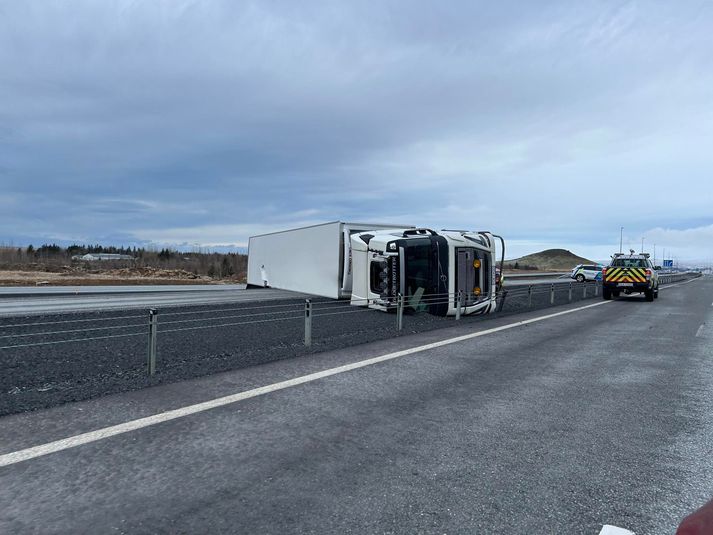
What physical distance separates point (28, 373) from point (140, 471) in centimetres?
530

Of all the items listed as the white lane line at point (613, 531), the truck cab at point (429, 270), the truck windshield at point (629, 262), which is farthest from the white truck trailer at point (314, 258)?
the white lane line at point (613, 531)

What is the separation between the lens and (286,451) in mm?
4195

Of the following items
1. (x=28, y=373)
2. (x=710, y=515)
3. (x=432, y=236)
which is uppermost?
(x=432, y=236)

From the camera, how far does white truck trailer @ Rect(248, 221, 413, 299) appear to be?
17453 millimetres

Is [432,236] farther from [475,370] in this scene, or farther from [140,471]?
[140,471]

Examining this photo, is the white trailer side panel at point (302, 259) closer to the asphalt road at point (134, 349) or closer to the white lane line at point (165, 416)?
the asphalt road at point (134, 349)

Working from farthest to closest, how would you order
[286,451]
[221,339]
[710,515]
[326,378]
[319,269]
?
[319,269] → [221,339] → [326,378] → [286,451] → [710,515]

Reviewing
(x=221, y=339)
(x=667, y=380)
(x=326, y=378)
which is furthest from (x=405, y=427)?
(x=221, y=339)

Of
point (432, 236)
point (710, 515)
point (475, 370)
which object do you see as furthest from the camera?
point (432, 236)

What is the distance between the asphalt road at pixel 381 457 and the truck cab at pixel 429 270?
7470mm

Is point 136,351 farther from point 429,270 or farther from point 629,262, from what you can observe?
point 629,262

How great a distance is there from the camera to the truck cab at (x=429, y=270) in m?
14.8

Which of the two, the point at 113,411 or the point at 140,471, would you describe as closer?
the point at 140,471

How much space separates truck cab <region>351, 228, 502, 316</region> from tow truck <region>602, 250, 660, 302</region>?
412 inches
